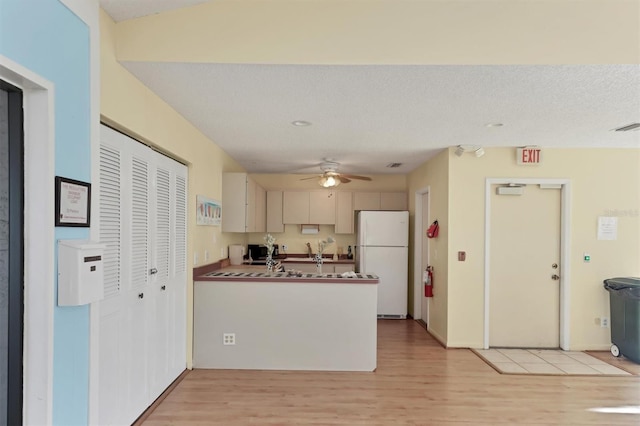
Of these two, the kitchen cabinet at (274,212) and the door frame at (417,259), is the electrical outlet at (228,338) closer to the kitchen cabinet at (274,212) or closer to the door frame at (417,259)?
the kitchen cabinet at (274,212)

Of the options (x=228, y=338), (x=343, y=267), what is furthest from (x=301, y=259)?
(x=228, y=338)

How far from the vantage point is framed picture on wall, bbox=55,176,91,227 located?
5.59 ft

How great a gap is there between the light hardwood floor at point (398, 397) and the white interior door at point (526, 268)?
93 centimetres

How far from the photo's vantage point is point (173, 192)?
337 centimetres

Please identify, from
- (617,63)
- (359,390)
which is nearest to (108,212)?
(359,390)

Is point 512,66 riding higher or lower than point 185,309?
higher

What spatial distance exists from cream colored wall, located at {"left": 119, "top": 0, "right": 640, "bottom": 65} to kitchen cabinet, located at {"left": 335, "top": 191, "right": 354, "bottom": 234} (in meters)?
4.57

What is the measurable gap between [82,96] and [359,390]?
3.03 metres

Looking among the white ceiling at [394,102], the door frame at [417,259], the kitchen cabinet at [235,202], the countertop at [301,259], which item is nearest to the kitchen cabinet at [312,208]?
the countertop at [301,259]

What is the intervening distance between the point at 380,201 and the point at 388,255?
109 cm

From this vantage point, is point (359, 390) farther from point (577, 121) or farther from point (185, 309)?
point (577, 121)

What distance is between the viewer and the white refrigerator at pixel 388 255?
614 cm

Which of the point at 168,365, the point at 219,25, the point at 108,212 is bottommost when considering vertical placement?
the point at 168,365

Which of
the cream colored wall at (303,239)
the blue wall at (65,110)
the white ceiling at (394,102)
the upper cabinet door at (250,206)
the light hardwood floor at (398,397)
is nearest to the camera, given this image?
the blue wall at (65,110)
